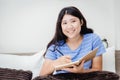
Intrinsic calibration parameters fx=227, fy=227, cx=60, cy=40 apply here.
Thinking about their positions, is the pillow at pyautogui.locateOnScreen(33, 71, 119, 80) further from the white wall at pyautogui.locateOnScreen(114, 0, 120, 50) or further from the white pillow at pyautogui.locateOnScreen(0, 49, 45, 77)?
the white wall at pyautogui.locateOnScreen(114, 0, 120, 50)

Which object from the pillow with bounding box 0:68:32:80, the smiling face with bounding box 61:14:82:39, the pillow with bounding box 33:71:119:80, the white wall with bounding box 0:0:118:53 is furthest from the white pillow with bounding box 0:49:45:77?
the pillow with bounding box 33:71:119:80

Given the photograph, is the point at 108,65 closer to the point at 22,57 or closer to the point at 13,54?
the point at 22,57

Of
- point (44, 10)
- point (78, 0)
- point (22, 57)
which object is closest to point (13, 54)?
point (22, 57)

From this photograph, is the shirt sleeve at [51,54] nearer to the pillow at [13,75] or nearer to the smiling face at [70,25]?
the smiling face at [70,25]

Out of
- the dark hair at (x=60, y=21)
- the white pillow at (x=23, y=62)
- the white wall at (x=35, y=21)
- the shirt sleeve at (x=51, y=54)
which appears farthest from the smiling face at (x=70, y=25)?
the white wall at (x=35, y=21)

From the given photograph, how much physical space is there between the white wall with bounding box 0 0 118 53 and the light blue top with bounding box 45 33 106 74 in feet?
1.64

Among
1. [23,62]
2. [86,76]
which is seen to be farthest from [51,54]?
[86,76]

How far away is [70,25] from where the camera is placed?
1.82m

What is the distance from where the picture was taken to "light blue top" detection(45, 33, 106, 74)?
1854 mm

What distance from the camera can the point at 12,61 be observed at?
2166mm

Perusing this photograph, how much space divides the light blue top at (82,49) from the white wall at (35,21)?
0.50 m

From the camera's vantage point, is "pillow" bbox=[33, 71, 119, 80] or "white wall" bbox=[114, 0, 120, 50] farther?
"white wall" bbox=[114, 0, 120, 50]

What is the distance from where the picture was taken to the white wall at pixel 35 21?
237 cm

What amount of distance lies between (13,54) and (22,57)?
0.68 ft
